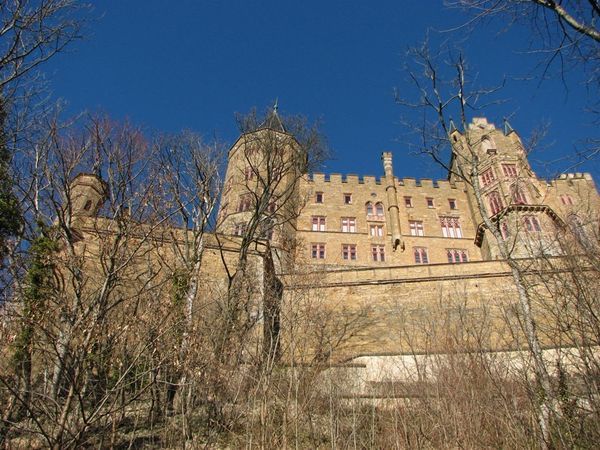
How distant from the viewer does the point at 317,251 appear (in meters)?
29.1

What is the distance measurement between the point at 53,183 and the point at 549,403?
417 inches

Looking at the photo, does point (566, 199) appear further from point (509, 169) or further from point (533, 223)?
point (533, 223)

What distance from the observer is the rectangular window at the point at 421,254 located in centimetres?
2936

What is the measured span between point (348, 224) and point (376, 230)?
2.09 meters

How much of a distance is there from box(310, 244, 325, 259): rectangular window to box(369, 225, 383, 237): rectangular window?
3935 millimetres

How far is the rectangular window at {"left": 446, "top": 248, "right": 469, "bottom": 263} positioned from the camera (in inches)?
1148

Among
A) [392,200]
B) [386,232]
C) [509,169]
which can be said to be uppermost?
[509,169]

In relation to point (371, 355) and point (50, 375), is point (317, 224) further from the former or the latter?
point (50, 375)

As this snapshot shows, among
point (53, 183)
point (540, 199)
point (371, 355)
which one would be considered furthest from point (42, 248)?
point (540, 199)

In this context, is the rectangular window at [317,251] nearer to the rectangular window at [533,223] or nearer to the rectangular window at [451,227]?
the rectangular window at [451,227]

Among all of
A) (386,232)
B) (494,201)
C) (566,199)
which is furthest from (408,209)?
(566,199)

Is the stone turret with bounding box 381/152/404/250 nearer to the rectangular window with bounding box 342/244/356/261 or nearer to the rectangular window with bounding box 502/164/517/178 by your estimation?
the rectangular window with bounding box 342/244/356/261

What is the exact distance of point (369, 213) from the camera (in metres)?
31.9

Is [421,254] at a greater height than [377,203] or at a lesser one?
lesser
